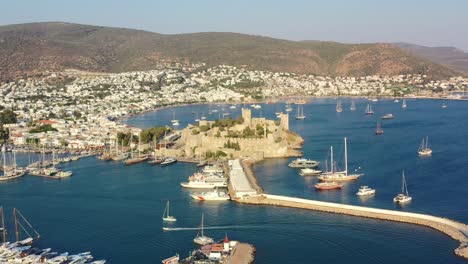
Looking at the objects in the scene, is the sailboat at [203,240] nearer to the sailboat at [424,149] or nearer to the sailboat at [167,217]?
the sailboat at [167,217]

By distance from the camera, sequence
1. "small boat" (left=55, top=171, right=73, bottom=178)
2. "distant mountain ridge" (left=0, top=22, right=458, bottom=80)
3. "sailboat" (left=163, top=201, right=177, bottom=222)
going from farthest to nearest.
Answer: "distant mountain ridge" (left=0, top=22, right=458, bottom=80), "small boat" (left=55, top=171, right=73, bottom=178), "sailboat" (left=163, top=201, right=177, bottom=222)

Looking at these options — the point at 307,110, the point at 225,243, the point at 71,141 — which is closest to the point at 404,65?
the point at 307,110

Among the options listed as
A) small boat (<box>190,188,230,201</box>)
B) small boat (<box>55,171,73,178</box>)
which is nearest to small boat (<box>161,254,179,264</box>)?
small boat (<box>190,188,230,201</box>)

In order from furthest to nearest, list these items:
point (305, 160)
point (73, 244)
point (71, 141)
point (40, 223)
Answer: point (71, 141)
point (305, 160)
point (40, 223)
point (73, 244)

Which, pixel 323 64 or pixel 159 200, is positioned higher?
pixel 323 64

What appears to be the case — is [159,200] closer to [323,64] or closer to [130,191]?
[130,191]

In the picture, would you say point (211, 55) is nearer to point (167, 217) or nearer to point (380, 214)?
point (167, 217)

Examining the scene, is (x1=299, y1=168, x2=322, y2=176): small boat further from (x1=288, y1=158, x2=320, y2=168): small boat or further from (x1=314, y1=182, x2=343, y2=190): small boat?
(x1=314, y1=182, x2=343, y2=190): small boat
